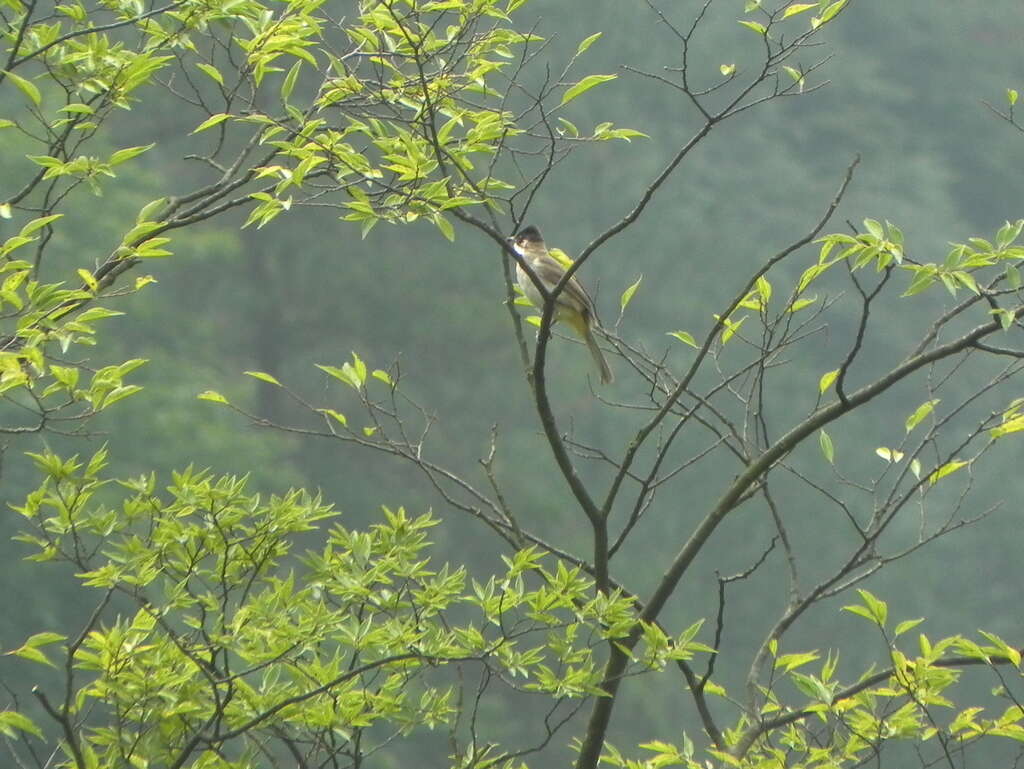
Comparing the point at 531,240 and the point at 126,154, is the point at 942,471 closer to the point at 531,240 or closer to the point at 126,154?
the point at 126,154

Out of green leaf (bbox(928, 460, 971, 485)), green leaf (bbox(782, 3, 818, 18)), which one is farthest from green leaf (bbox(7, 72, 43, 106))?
green leaf (bbox(928, 460, 971, 485))

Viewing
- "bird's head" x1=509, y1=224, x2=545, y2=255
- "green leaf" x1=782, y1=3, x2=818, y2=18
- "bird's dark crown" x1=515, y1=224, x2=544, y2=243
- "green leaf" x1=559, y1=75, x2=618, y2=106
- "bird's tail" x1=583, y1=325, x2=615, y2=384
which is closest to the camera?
"green leaf" x1=559, y1=75, x2=618, y2=106

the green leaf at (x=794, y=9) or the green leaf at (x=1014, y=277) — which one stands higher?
the green leaf at (x=794, y=9)

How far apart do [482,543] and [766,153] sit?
35.6ft

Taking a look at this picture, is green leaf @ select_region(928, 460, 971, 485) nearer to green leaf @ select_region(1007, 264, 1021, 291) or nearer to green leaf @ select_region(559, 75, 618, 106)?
green leaf @ select_region(1007, 264, 1021, 291)

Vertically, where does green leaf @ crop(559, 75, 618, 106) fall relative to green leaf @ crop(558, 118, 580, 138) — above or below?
above

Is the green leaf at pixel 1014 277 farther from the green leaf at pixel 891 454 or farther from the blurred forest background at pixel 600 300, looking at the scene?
the blurred forest background at pixel 600 300

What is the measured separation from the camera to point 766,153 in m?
29.5

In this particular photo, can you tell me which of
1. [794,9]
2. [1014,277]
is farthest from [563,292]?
[1014,277]

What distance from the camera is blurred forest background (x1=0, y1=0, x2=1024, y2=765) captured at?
19969 mm

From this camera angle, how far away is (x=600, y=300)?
79.4 feet

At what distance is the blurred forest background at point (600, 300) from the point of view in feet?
65.5

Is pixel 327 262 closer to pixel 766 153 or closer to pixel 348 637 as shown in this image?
pixel 766 153

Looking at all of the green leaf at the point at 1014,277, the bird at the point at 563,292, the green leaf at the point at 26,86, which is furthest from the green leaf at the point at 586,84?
the bird at the point at 563,292
